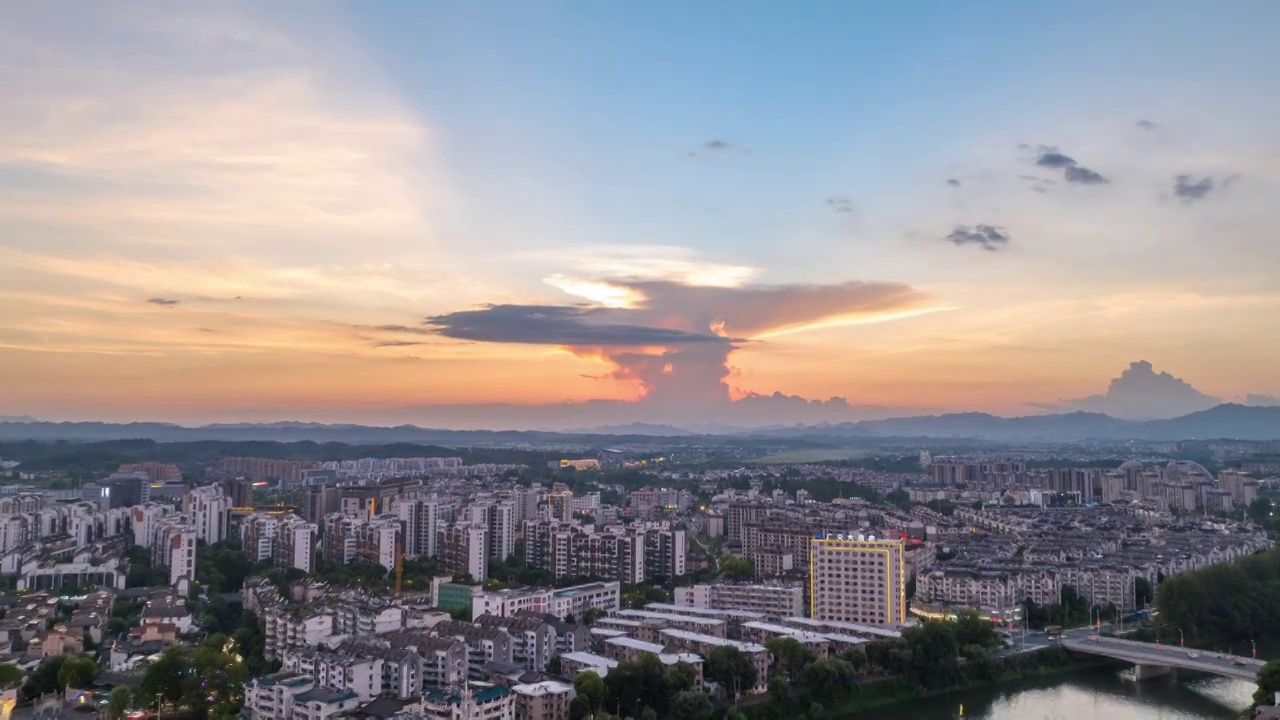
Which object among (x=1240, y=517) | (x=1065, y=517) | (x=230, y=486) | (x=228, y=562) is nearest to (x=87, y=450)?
(x=230, y=486)

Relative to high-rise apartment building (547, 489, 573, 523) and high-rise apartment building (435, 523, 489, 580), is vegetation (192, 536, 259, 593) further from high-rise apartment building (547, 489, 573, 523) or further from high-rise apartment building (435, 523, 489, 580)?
high-rise apartment building (547, 489, 573, 523)

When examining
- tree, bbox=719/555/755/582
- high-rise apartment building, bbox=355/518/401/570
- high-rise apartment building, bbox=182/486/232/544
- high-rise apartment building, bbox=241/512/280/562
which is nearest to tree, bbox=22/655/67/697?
high-rise apartment building, bbox=355/518/401/570

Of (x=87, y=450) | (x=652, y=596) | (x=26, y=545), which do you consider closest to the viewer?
(x=652, y=596)

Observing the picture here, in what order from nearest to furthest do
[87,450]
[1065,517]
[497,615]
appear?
[497,615], [1065,517], [87,450]

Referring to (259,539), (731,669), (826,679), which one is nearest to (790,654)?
(826,679)

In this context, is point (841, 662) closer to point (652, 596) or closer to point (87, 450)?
point (652, 596)

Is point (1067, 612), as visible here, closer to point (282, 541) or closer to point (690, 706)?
point (690, 706)
